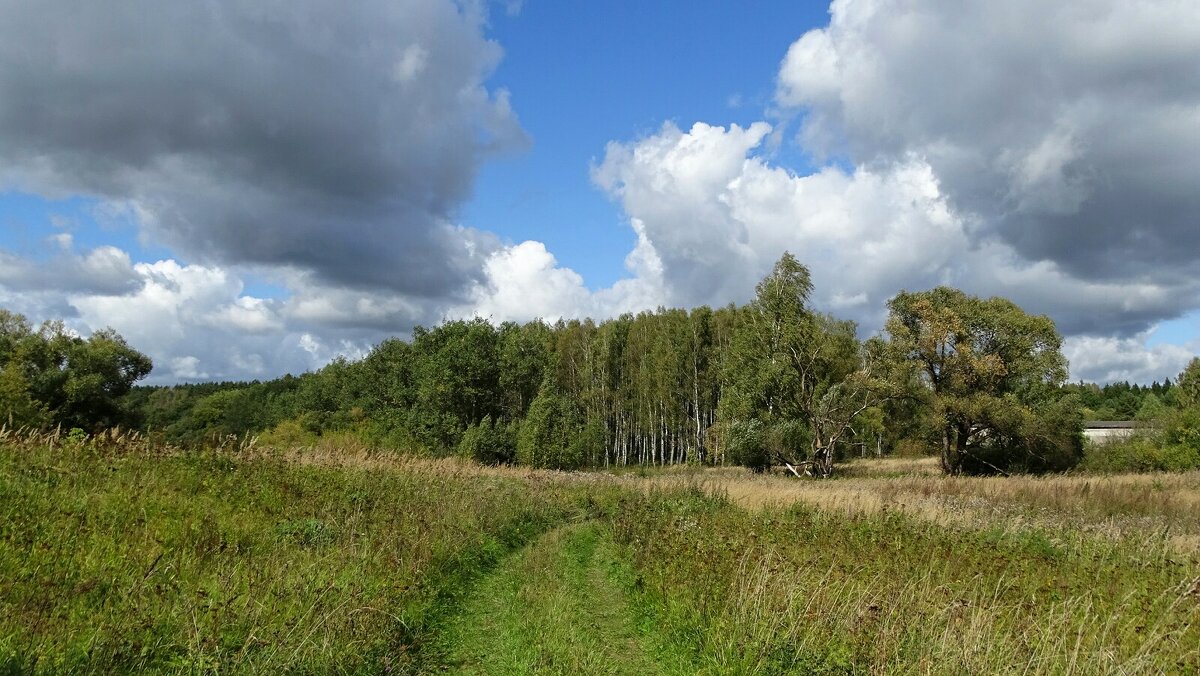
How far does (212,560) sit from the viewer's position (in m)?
7.49

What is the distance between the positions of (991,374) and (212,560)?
4263cm

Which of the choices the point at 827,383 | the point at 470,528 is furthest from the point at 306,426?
the point at 470,528

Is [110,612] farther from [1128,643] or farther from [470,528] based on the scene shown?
[1128,643]

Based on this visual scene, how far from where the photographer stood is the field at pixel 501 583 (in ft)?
18.3

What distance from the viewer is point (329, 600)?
22.4 ft

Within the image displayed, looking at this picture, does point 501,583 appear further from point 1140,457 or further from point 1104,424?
point 1104,424

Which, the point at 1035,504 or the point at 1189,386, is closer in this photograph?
the point at 1035,504

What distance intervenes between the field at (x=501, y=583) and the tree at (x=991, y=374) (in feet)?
90.1

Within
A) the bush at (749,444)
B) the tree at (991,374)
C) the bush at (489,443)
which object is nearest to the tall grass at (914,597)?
the bush at (749,444)

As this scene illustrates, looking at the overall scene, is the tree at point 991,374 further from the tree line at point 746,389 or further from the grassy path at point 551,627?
the grassy path at point 551,627

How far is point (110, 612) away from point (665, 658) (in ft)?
17.8

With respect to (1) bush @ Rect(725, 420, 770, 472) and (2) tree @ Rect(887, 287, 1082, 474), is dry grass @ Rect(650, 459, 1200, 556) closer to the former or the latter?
(2) tree @ Rect(887, 287, 1082, 474)

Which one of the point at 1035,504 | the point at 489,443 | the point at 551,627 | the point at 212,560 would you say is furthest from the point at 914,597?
the point at 489,443

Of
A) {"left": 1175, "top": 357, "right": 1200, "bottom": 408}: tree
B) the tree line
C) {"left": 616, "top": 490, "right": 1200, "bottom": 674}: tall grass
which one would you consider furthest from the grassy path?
{"left": 1175, "top": 357, "right": 1200, "bottom": 408}: tree
